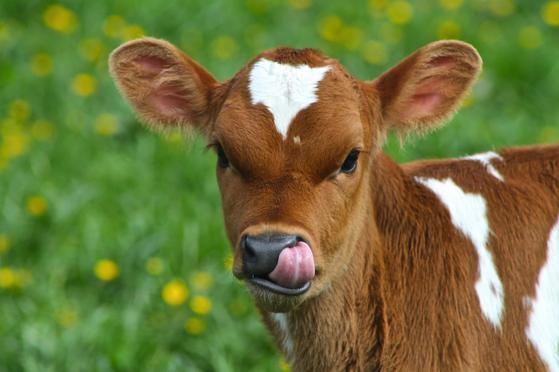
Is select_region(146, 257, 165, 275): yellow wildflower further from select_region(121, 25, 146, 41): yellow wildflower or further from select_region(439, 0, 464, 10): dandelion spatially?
select_region(439, 0, 464, 10): dandelion

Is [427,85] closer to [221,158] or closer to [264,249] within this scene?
[221,158]

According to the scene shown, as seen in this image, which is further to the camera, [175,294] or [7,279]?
[7,279]

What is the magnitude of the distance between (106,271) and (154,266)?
0.87ft

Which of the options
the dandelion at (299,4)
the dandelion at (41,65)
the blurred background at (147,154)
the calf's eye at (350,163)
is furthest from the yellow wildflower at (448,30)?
the calf's eye at (350,163)

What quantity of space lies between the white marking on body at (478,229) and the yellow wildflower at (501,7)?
5.55m

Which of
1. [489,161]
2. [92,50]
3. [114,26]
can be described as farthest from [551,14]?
[489,161]

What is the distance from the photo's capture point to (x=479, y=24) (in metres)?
10.1

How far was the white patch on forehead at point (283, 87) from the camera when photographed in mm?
4434

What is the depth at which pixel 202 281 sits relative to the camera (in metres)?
6.52

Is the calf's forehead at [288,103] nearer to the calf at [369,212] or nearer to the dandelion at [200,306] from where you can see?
the calf at [369,212]

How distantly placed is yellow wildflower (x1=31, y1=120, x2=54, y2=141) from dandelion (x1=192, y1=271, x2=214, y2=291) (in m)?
2.02

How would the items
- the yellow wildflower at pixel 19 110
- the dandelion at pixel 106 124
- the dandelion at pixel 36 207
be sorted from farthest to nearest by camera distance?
the yellow wildflower at pixel 19 110 → the dandelion at pixel 106 124 → the dandelion at pixel 36 207

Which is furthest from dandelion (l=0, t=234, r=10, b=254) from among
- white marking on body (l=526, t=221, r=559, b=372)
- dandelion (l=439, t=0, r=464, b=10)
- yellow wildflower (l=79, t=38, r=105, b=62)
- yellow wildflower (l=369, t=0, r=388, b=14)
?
dandelion (l=439, t=0, r=464, b=10)

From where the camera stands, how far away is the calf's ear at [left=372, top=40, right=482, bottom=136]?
4840mm
